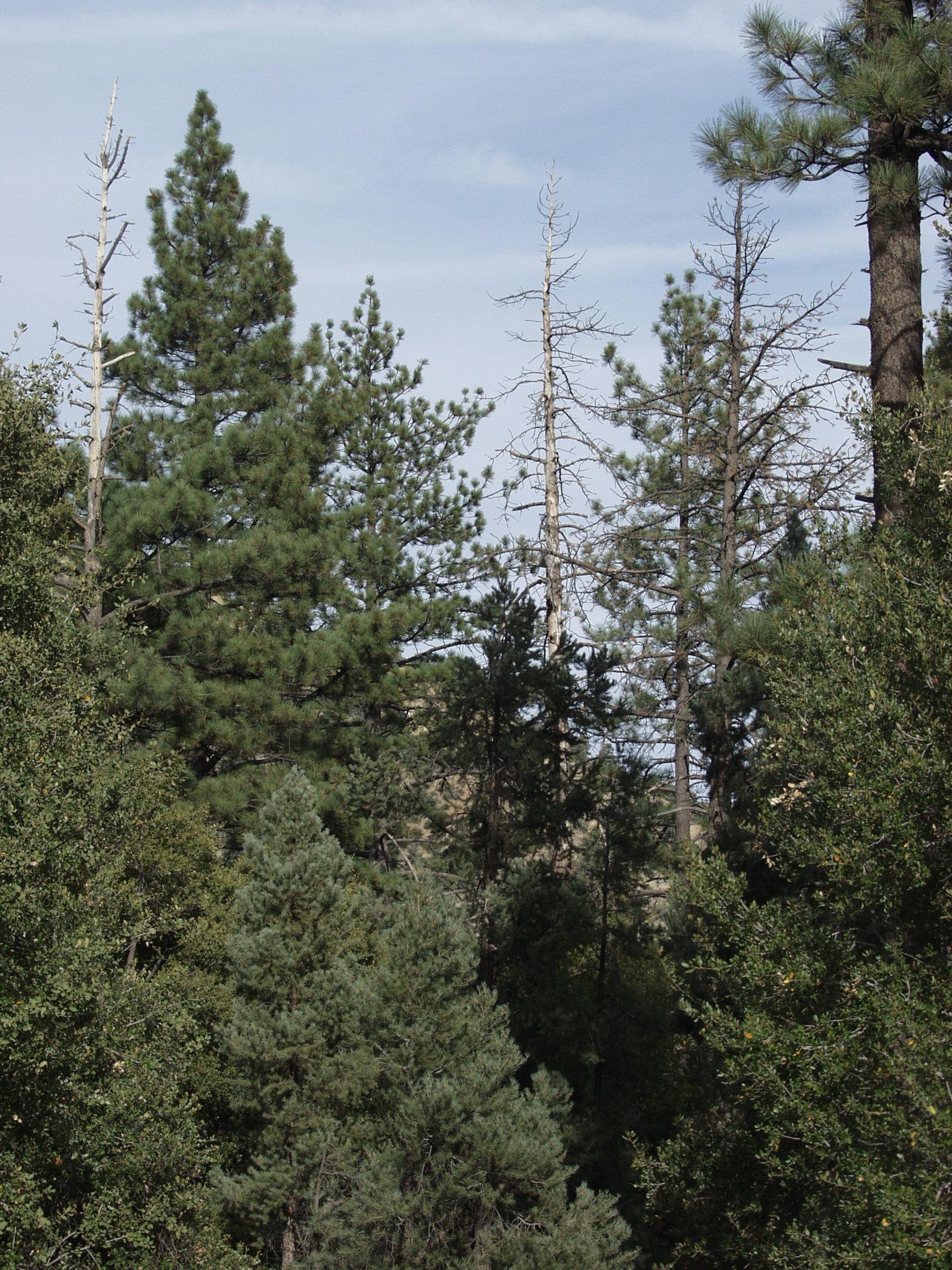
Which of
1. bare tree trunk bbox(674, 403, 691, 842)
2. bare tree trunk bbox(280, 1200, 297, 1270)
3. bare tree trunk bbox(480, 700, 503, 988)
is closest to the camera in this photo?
bare tree trunk bbox(674, 403, 691, 842)

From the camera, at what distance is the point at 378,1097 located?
510 inches

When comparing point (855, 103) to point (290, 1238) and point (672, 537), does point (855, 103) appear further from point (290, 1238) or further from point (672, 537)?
point (290, 1238)

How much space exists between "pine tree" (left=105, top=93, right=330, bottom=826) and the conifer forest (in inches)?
3.1

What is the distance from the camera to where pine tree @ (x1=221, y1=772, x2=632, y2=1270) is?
34.2 feet

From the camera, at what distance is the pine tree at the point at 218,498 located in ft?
57.5

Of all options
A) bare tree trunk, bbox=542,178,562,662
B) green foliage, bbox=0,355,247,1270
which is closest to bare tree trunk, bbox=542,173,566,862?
bare tree trunk, bbox=542,178,562,662

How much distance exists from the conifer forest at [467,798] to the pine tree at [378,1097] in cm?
6

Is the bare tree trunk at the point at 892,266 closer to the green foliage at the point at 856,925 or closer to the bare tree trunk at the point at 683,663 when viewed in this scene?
the green foliage at the point at 856,925

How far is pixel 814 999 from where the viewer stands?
777cm

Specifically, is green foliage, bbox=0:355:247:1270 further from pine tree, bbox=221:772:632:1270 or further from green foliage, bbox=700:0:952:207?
green foliage, bbox=700:0:952:207

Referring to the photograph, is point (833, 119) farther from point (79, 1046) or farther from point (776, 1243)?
point (79, 1046)

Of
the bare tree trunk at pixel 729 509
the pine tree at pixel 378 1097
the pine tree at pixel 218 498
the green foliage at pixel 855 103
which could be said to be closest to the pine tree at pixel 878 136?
the green foliage at pixel 855 103

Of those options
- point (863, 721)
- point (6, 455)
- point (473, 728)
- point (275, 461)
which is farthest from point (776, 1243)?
point (275, 461)

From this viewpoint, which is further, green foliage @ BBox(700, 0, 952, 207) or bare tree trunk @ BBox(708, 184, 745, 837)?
bare tree trunk @ BBox(708, 184, 745, 837)
